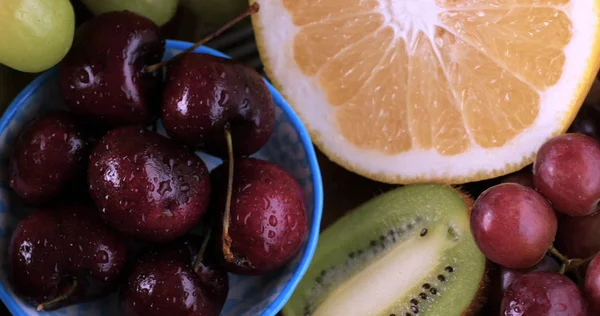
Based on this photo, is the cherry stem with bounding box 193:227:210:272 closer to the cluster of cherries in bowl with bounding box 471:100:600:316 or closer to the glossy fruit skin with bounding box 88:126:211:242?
the glossy fruit skin with bounding box 88:126:211:242

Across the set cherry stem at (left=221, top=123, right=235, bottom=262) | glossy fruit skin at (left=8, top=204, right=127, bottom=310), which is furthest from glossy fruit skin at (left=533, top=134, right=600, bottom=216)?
glossy fruit skin at (left=8, top=204, right=127, bottom=310)

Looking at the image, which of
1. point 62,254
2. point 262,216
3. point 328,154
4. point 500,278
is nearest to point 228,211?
point 262,216

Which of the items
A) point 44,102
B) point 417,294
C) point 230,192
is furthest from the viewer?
point 417,294

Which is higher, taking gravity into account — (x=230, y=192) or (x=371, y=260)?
(x=230, y=192)

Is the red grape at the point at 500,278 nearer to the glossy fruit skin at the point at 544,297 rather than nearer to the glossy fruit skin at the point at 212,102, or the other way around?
the glossy fruit skin at the point at 544,297

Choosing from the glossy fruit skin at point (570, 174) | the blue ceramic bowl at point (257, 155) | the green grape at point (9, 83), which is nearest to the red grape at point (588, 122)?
the glossy fruit skin at point (570, 174)

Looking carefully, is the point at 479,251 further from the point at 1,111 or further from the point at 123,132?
the point at 1,111

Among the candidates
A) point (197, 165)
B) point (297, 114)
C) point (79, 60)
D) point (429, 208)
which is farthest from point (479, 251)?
point (79, 60)
